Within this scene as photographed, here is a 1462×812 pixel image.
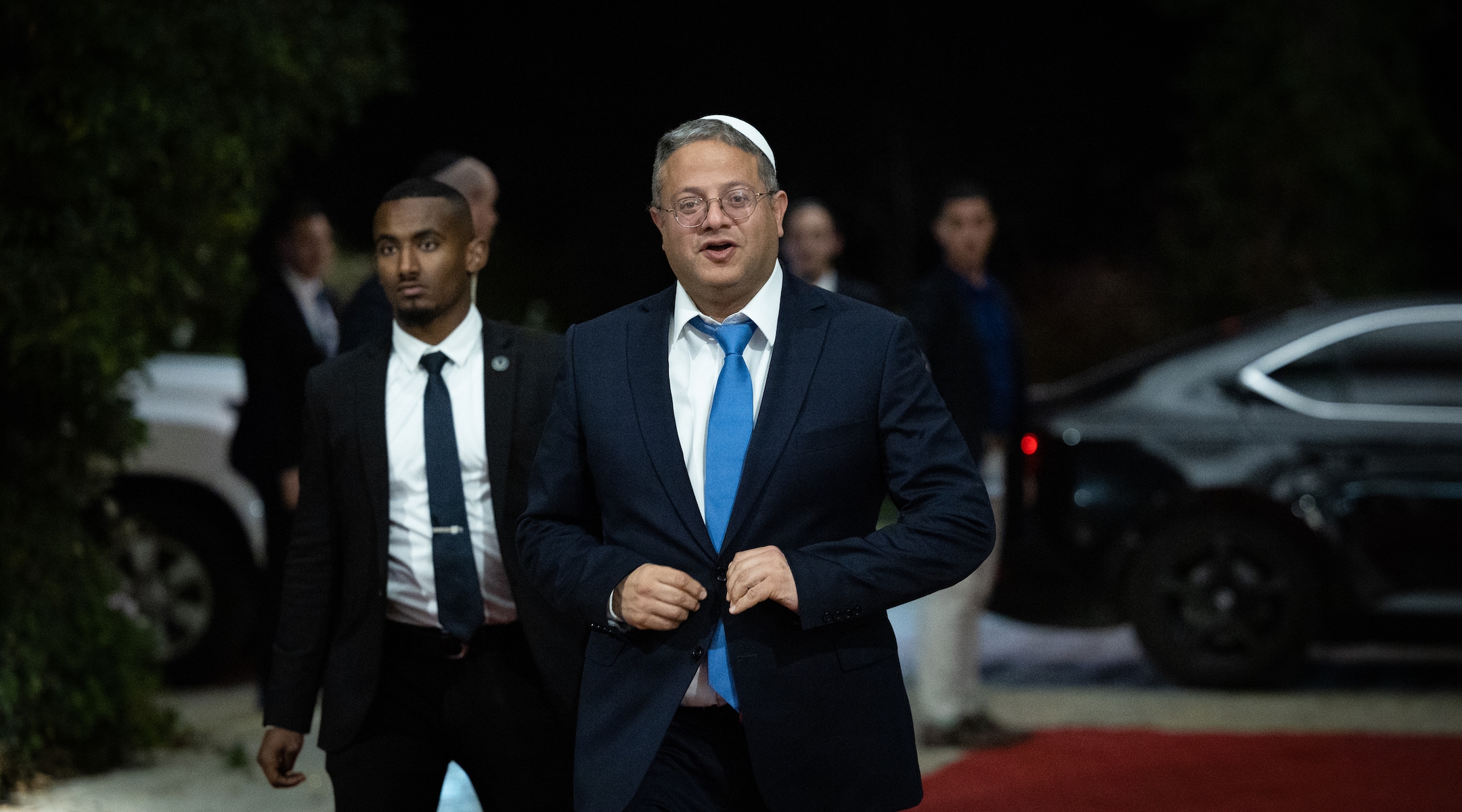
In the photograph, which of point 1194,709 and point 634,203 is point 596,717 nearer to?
point 1194,709

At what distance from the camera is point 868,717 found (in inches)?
115

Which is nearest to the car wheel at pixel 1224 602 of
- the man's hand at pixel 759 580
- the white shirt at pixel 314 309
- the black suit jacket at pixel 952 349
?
the black suit jacket at pixel 952 349

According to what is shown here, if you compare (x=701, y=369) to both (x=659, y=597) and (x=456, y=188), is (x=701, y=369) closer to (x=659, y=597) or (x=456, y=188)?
(x=659, y=597)

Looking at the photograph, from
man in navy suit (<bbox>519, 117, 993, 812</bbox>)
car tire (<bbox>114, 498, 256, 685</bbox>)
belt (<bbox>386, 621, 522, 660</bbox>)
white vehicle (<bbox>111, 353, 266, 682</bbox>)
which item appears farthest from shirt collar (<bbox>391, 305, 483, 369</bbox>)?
car tire (<bbox>114, 498, 256, 685</bbox>)

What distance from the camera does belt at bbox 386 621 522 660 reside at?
3.64m

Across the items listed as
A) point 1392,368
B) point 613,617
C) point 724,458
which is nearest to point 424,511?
point 613,617

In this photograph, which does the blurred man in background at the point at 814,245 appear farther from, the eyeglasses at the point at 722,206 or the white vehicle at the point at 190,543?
the eyeglasses at the point at 722,206

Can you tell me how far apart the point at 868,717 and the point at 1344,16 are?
18.1 meters

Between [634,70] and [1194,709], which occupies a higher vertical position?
[634,70]

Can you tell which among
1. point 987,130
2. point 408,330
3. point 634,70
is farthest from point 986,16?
point 408,330

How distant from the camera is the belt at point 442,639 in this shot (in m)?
3.64

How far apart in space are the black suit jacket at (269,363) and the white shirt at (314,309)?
0.36ft

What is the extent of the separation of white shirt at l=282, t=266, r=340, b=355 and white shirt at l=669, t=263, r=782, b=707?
13.3 ft

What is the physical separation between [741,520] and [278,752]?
52.9 inches
